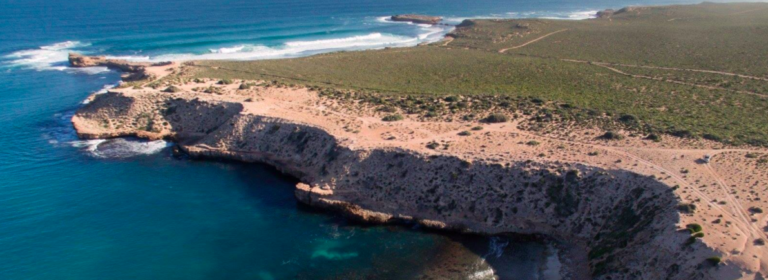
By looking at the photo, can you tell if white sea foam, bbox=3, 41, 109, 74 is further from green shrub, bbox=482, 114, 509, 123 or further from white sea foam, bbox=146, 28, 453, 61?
green shrub, bbox=482, 114, 509, 123

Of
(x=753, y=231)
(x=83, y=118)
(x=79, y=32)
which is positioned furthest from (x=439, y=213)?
(x=79, y=32)

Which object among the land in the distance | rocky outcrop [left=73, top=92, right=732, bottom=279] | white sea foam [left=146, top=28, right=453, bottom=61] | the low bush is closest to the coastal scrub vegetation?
the land in the distance

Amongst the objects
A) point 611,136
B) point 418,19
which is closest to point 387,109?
point 611,136

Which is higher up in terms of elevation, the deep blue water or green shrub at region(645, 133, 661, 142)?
green shrub at region(645, 133, 661, 142)

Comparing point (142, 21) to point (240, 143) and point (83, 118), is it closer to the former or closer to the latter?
point (83, 118)

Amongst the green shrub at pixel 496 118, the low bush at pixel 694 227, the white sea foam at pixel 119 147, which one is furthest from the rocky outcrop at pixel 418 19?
the low bush at pixel 694 227
